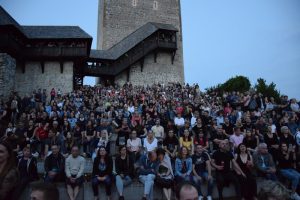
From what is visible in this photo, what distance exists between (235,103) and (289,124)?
3581 millimetres

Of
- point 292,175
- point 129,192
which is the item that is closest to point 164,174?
point 129,192

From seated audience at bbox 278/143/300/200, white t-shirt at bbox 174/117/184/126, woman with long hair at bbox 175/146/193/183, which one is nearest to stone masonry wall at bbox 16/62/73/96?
white t-shirt at bbox 174/117/184/126

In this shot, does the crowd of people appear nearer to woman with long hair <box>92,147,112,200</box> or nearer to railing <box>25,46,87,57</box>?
woman with long hair <box>92,147,112,200</box>

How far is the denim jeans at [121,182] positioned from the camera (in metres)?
6.27

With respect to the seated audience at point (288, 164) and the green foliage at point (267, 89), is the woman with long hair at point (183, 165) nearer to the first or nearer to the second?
the seated audience at point (288, 164)

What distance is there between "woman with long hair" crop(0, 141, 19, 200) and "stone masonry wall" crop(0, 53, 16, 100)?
1551 centimetres

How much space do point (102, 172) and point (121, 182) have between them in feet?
1.44

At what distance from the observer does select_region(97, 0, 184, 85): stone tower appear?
26078mm

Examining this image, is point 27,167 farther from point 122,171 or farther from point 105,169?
point 122,171

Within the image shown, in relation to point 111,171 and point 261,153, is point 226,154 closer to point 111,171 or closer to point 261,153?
point 261,153

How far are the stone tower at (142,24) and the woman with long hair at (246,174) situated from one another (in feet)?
61.4

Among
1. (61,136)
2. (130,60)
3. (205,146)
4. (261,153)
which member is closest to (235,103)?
(205,146)

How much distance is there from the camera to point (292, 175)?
263 inches

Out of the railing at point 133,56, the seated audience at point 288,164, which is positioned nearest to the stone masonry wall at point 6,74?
the railing at point 133,56
